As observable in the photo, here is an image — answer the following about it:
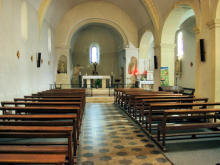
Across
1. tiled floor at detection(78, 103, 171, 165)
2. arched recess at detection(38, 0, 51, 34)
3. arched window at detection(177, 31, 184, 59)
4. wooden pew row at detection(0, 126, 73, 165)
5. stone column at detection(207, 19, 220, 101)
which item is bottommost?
tiled floor at detection(78, 103, 171, 165)

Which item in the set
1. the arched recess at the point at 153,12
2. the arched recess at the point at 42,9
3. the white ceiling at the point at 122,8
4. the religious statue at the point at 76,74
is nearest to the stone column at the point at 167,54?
the arched recess at the point at 153,12

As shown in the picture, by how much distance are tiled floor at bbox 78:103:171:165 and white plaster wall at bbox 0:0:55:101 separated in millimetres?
3248

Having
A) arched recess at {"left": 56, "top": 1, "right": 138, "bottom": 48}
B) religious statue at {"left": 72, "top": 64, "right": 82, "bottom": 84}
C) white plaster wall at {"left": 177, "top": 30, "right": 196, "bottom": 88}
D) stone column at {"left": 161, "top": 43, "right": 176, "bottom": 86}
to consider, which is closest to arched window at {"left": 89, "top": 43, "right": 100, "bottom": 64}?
religious statue at {"left": 72, "top": 64, "right": 82, "bottom": 84}

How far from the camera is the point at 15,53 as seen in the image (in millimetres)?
7527

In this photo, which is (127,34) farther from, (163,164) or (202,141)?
(163,164)

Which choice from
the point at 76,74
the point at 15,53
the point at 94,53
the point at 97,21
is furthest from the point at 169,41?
the point at 76,74

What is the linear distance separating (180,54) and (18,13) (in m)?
13.1

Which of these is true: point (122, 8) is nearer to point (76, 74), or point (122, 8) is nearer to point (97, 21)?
point (97, 21)

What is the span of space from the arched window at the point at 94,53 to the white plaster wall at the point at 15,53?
32.5 feet

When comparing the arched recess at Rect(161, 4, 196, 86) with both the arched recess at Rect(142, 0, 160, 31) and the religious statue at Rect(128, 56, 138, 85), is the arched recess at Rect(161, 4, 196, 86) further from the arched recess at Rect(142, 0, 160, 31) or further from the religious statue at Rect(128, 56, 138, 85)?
the religious statue at Rect(128, 56, 138, 85)

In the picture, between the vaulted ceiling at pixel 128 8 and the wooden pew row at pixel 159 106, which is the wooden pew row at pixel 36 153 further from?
the vaulted ceiling at pixel 128 8

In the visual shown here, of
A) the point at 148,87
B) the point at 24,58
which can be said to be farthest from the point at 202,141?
the point at 148,87

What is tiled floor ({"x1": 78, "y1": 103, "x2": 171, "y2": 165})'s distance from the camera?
353 cm

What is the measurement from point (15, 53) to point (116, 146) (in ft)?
18.4
